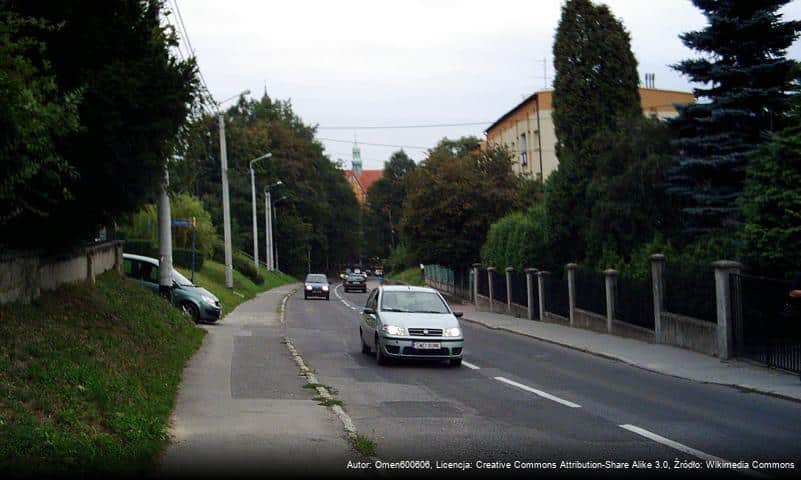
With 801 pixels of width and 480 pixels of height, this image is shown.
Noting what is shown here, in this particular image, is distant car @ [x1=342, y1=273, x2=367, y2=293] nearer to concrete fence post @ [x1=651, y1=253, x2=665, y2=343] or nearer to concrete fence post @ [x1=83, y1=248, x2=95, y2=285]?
concrete fence post @ [x1=651, y1=253, x2=665, y2=343]

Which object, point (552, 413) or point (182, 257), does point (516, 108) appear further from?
point (552, 413)

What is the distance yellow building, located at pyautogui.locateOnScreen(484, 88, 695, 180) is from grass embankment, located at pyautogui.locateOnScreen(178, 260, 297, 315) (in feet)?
59.3

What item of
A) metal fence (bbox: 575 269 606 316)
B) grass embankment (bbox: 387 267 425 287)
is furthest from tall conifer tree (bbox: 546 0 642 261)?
grass embankment (bbox: 387 267 425 287)

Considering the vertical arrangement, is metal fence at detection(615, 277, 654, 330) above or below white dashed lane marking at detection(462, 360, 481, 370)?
above

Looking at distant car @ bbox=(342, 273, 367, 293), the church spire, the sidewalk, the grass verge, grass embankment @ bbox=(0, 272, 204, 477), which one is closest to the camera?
grass embankment @ bbox=(0, 272, 204, 477)

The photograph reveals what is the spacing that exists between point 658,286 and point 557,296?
9253 mm

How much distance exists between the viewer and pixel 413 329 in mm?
15852

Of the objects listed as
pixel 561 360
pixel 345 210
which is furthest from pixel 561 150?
pixel 345 210

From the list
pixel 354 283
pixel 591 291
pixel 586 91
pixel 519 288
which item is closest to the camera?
pixel 591 291

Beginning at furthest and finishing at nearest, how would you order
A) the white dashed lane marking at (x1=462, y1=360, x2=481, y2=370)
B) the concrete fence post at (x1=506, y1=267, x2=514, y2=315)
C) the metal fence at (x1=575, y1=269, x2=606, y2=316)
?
the concrete fence post at (x1=506, y1=267, x2=514, y2=315)
the metal fence at (x1=575, y1=269, x2=606, y2=316)
the white dashed lane marking at (x1=462, y1=360, x2=481, y2=370)

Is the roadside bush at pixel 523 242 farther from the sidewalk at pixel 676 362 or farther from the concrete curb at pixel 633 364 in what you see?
the sidewalk at pixel 676 362

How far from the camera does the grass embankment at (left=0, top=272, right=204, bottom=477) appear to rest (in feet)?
23.0

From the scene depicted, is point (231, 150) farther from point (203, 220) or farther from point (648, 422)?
point (648, 422)

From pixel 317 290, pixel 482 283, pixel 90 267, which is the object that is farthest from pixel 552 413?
pixel 317 290
